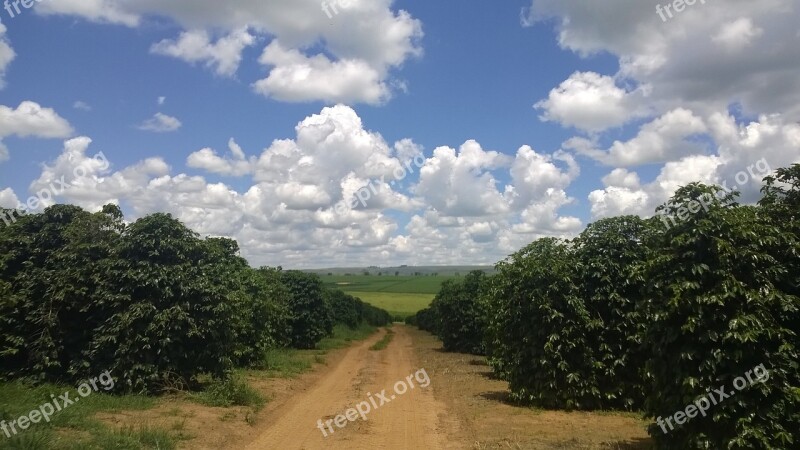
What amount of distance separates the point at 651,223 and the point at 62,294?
593 inches

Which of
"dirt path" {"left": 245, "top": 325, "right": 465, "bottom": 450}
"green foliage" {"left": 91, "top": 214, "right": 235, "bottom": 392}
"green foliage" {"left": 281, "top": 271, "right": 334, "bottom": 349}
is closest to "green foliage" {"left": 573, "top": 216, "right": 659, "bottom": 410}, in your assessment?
"dirt path" {"left": 245, "top": 325, "right": 465, "bottom": 450}

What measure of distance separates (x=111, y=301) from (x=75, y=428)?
4790 mm

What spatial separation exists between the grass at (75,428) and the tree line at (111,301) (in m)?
0.99

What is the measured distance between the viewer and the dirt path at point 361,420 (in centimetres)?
1145

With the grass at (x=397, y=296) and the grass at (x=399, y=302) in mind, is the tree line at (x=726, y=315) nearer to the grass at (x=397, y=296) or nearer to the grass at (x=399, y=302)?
the grass at (x=397, y=296)

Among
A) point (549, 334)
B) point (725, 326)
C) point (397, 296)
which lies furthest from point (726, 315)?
point (397, 296)

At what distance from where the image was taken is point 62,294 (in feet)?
45.3

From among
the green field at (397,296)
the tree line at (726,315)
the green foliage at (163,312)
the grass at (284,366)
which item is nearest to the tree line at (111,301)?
the green foliage at (163,312)

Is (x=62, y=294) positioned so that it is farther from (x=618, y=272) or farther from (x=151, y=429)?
(x=618, y=272)

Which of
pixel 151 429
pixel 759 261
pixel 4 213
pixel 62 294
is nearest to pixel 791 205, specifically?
pixel 759 261

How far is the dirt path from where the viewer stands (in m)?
11.5

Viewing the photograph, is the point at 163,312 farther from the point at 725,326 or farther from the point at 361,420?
the point at 725,326

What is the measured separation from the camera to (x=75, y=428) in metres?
10.0

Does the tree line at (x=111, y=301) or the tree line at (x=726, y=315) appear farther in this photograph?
the tree line at (x=111, y=301)
